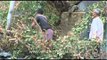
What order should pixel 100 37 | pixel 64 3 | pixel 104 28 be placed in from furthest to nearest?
pixel 64 3 → pixel 104 28 → pixel 100 37

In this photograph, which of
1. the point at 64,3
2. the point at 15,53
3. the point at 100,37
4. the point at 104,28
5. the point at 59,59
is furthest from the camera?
the point at 64,3

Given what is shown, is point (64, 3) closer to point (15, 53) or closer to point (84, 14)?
point (84, 14)

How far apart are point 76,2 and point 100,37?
335 centimetres

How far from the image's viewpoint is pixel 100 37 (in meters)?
8.02

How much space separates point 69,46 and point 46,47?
476mm

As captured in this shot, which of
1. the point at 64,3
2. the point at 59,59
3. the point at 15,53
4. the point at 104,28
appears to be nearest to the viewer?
the point at 59,59

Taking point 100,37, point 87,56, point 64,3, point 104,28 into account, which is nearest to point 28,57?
point 87,56

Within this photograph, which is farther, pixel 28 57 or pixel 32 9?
pixel 32 9

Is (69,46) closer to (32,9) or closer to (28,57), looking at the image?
(28,57)

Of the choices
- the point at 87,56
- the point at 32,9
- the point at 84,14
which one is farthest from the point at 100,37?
the point at 32,9

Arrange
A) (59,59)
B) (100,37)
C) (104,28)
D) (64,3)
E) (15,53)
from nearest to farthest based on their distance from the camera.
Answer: (59,59) < (15,53) < (100,37) < (104,28) < (64,3)

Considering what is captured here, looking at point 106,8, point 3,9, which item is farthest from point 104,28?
point 3,9

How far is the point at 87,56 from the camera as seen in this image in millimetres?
6852

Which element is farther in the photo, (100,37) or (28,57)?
(100,37)
